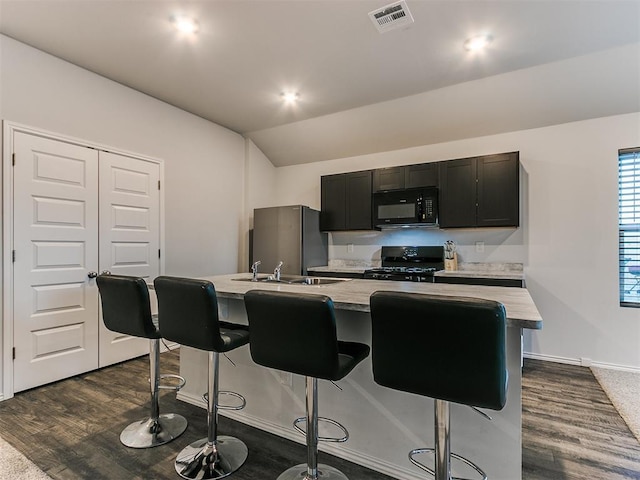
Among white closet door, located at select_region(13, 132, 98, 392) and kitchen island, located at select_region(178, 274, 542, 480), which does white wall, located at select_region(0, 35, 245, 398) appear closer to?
white closet door, located at select_region(13, 132, 98, 392)

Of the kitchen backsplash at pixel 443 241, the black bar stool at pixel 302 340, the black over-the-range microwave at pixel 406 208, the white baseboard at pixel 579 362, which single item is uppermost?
the black over-the-range microwave at pixel 406 208

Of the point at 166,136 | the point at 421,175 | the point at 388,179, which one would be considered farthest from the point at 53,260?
the point at 421,175

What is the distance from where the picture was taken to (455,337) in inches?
42.6

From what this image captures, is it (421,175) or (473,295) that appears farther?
(421,175)

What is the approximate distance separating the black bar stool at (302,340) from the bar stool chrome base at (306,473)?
108 mm

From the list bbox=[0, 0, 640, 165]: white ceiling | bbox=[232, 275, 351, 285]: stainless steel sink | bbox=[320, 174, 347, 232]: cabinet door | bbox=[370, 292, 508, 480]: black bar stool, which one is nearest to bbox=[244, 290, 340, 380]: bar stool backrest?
bbox=[370, 292, 508, 480]: black bar stool

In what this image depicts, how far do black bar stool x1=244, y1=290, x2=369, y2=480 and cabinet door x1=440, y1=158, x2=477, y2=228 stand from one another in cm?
271

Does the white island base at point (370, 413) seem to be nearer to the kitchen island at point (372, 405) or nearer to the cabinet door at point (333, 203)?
the kitchen island at point (372, 405)

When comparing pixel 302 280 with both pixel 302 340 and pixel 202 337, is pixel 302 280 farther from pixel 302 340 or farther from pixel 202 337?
pixel 302 340

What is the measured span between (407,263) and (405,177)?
3.60 feet

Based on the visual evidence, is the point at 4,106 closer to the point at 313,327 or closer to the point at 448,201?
the point at 313,327

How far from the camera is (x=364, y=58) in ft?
9.43

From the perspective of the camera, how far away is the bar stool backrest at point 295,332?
130 centimetres

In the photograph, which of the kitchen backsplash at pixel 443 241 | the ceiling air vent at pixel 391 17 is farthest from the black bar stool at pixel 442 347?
the kitchen backsplash at pixel 443 241
